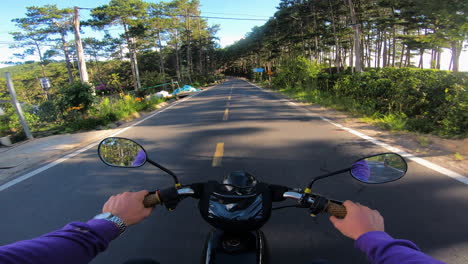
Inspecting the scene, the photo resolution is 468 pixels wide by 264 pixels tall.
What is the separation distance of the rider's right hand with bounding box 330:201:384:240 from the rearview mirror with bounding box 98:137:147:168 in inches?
53.6

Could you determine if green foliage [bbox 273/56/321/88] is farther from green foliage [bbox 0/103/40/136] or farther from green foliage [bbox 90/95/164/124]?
green foliage [bbox 0/103/40/136]

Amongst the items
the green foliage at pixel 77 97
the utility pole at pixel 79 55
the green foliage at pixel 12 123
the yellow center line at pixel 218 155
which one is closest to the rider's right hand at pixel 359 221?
the yellow center line at pixel 218 155

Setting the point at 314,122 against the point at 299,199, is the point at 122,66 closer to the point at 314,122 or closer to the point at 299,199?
the point at 314,122

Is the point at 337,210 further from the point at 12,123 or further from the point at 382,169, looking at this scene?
the point at 12,123

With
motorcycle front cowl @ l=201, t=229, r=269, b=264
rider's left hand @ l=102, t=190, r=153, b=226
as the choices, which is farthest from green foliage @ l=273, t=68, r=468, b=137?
rider's left hand @ l=102, t=190, r=153, b=226

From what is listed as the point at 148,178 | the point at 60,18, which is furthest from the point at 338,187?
the point at 60,18

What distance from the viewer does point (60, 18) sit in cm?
3216

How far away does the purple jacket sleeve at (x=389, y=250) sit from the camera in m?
0.95

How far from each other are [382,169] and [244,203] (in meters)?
0.98

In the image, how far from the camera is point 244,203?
133 cm

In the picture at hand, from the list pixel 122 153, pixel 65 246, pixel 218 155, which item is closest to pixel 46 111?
pixel 218 155

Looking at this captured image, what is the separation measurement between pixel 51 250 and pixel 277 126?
707 cm

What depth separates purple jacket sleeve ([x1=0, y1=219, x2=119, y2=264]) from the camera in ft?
2.91

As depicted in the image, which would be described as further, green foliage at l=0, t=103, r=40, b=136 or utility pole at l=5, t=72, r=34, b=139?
green foliage at l=0, t=103, r=40, b=136
